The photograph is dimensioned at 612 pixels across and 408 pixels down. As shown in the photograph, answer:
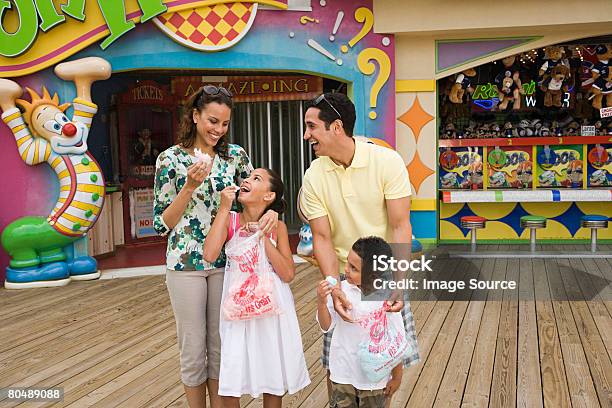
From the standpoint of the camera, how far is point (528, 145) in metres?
8.40

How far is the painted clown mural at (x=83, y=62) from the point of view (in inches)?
256

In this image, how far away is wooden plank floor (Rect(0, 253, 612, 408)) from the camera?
350cm

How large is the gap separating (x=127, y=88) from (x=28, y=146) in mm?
2579

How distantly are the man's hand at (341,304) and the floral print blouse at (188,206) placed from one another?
611 millimetres

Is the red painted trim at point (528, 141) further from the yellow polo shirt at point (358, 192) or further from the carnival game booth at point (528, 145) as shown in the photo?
the yellow polo shirt at point (358, 192)

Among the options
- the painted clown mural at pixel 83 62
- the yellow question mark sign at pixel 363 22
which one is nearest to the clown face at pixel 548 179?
the painted clown mural at pixel 83 62

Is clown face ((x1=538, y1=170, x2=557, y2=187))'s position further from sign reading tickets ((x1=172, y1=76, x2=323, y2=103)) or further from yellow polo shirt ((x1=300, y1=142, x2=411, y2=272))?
yellow polo shirt ((x1=300, y1=142, x2=411, y2=272))

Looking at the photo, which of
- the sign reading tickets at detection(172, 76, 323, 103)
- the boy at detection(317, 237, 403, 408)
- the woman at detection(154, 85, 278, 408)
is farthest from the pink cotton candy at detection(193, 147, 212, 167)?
the sign reading tickets at detection(172, 76, 323, 103)

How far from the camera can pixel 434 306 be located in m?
5.45

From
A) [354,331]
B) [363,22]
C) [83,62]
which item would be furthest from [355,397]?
[363,22]

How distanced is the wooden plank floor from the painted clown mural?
509mm

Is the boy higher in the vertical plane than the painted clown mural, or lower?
lower

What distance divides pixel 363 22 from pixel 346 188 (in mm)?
5472

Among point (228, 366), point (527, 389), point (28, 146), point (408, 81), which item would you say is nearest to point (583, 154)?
point (408, 81)
